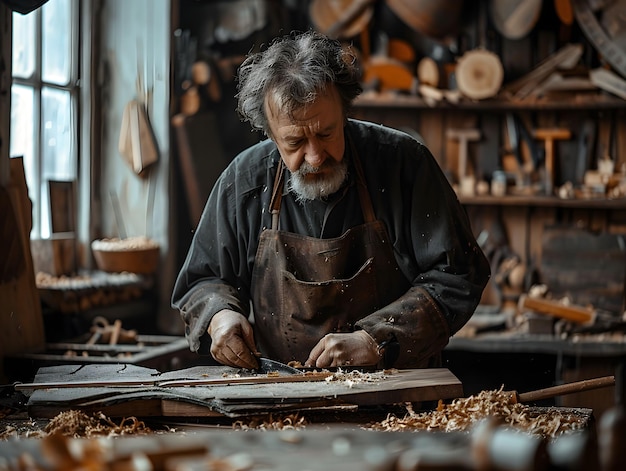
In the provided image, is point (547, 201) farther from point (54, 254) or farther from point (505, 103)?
point (54, 254)

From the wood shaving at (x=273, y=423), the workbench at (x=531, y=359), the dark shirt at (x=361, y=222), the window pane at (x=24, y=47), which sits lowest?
the workbench at (x=531, y=359)

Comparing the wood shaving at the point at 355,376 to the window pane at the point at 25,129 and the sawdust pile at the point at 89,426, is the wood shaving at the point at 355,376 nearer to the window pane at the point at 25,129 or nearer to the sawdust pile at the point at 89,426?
the sawdust pile at the point at 89,426

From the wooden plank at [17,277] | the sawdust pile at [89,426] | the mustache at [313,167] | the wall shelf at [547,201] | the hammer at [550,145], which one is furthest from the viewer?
the hammer at [550,145]

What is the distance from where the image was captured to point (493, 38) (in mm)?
6293

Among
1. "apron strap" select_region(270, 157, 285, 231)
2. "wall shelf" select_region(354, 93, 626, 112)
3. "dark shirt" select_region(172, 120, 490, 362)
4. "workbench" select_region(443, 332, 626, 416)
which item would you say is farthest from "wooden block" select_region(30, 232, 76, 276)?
"workbench" select_region(443, 332, 626, 416)

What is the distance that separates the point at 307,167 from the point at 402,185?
1.24 feet

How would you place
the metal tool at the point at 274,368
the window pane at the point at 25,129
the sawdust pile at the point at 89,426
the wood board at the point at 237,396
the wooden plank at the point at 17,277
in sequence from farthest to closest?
1. the window pane at the point at 25,129
2. the wooden plank at the point at 17,277
3. the metal tool at the point at 274,368
4. the wood board at the point at 237,396
5. the sawdust pile at the point at 89,426

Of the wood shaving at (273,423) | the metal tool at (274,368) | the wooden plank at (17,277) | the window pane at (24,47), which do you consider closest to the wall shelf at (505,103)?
the window pane at (24,47)

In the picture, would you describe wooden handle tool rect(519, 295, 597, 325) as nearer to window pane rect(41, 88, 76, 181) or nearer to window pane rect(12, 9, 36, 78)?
window pane rect(41, 88, 76, 181)

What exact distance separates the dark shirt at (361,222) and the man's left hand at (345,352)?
0.09m

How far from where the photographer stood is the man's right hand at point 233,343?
9.85 ft

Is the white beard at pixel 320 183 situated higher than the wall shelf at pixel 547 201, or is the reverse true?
the white beard at pixel 320 183

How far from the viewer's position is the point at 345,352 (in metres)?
2.95

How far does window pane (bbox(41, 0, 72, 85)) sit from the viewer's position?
17.1ft
